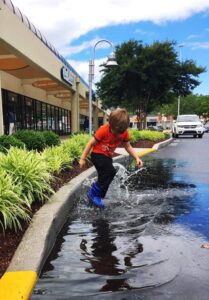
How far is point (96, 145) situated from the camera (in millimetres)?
6188

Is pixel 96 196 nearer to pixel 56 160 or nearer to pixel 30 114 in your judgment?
pixel 56 160

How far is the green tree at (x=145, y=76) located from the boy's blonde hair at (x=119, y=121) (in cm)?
2533

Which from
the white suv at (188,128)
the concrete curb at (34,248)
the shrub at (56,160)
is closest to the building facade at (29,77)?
the shrub at (56,160)

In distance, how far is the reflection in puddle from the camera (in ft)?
10.7

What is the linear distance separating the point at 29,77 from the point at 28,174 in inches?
776

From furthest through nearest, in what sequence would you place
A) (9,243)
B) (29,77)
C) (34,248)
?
1. (29,77)
2. (9,243)
3. (34,248)

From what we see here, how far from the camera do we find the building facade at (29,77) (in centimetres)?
1470

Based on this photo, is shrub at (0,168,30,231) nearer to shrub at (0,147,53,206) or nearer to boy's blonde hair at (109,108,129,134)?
shrub at (0,147,53,206)

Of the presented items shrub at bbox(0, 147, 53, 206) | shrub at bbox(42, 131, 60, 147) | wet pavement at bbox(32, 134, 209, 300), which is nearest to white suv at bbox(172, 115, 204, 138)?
shrub at bbox(42, 131, 60, 147)

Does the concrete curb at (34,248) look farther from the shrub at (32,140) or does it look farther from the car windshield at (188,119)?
the car windshield at (188,119)

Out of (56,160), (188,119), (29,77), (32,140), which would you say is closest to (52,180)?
(56,160)

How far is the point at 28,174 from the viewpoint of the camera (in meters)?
5.42

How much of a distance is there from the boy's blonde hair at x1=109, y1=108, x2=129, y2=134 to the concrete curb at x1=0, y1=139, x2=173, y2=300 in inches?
48.1

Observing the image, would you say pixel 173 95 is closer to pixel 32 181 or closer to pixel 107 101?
pixel 107 101
